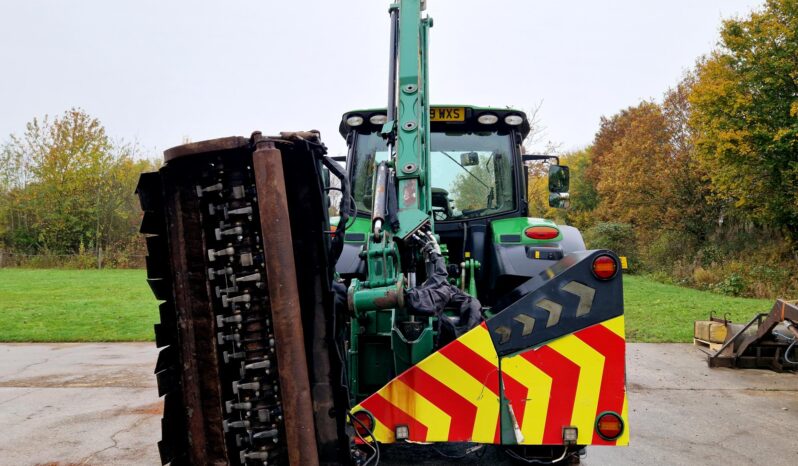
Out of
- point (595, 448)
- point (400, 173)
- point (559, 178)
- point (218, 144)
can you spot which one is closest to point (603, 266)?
point (400, 173)

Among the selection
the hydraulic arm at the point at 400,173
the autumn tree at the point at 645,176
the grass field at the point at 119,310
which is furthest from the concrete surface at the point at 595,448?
the autumn tree at the point at 645,176

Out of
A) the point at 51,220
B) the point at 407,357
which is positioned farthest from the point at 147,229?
the point at 51,220

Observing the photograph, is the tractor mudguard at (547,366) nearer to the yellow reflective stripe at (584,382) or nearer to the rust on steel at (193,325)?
the yellow reflective stripe at (584,382)

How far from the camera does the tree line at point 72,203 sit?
102ft

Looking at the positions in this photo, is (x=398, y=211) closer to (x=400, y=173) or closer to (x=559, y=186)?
(x=400, y=173)

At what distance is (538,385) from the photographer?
10.0ft

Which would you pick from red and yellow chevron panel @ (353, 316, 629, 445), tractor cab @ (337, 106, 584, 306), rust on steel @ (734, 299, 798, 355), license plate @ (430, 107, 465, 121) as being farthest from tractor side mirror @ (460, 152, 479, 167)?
rust on steel @ (734, 299, 798, 355)

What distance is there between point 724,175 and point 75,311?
1899cm

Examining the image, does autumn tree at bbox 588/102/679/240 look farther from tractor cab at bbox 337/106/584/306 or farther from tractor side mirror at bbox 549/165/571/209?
tractor cab at bbox 337/106/584/306

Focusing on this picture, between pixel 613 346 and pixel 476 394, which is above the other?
pixel 613 346

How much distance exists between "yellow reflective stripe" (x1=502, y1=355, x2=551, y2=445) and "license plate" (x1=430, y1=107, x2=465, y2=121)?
2428 millimetres

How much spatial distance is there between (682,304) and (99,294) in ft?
51.6

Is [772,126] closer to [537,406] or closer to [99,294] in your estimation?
[537,406]

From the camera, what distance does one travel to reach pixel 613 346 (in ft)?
9.91
